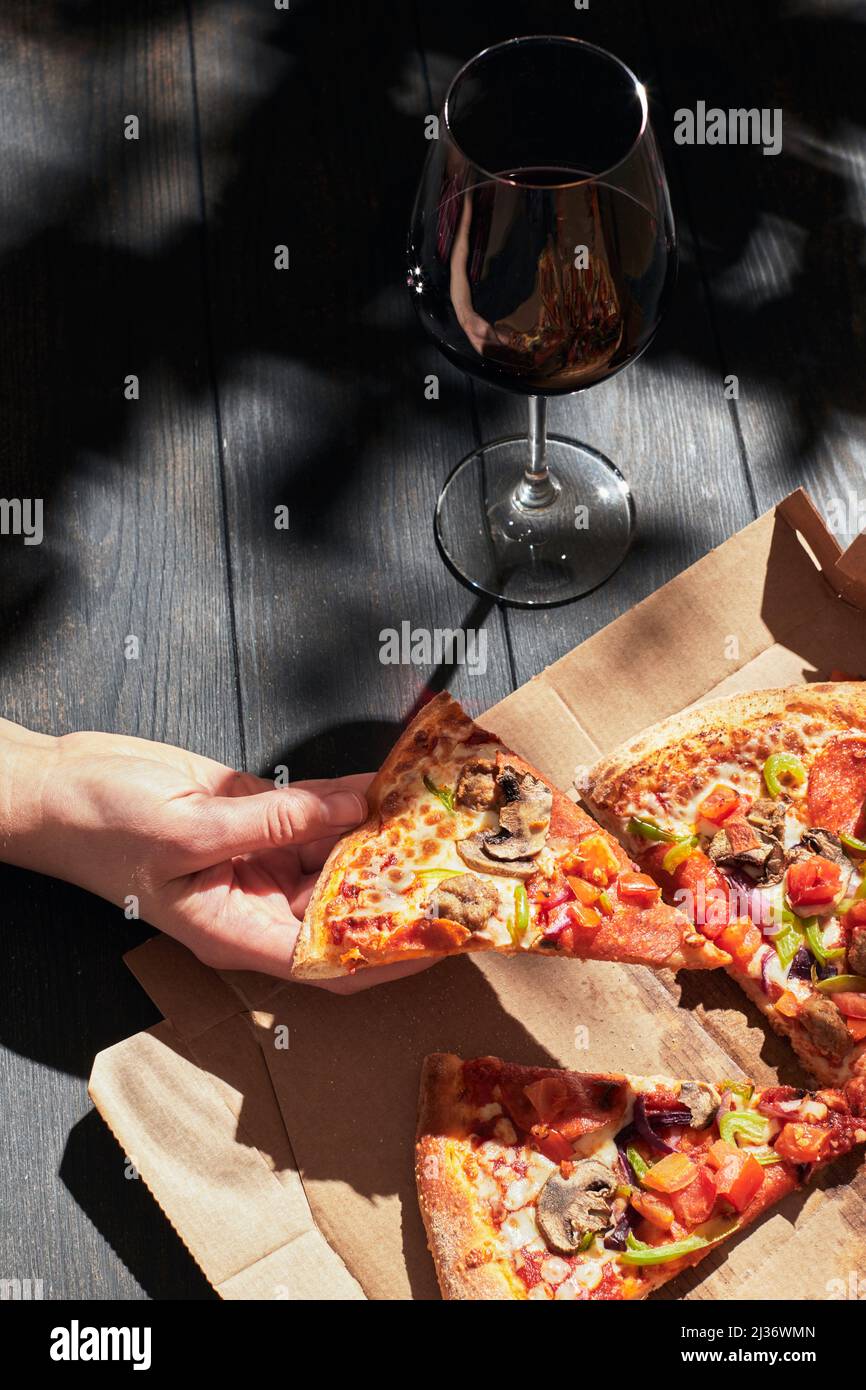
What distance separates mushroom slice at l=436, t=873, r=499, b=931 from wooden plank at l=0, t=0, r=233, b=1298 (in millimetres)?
873

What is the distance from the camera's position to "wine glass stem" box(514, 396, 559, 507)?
355 centimetres

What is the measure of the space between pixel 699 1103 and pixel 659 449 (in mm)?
1921

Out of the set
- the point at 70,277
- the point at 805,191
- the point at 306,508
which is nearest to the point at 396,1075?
the point at 306,508

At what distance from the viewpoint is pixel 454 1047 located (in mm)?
3340

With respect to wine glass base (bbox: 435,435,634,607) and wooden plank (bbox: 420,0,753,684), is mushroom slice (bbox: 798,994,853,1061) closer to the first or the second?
wooden plank (bbox: 420,0,753,684)

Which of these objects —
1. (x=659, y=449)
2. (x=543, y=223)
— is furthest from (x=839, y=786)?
(x=543, y=223)

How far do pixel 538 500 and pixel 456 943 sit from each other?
57.5 inches

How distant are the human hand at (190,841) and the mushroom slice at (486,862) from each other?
27cm

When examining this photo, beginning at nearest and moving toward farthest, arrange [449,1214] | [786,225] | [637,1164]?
A: [449,1214] < [637,1164] < [786,225]

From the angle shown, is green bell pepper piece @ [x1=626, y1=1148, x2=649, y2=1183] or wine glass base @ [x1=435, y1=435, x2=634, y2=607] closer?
green bell pepper piece @ [x1=626, y1=1148, x2=649, y2=1183]

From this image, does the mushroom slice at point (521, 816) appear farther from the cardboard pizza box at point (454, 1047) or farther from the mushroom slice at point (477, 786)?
the cardboard pizza box at point (454, 1047)

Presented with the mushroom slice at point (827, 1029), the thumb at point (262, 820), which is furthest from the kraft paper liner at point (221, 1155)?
the mushroom slice at point (827, 1029)

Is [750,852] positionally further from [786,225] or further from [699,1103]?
[786,225]

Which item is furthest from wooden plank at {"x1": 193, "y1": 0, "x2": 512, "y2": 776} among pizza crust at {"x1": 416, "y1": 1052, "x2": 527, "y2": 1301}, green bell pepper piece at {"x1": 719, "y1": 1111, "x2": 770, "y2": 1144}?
green bell pepper piece at {"x1": 719, "y1": 1111, "x2": 770, "y2": 1144}
